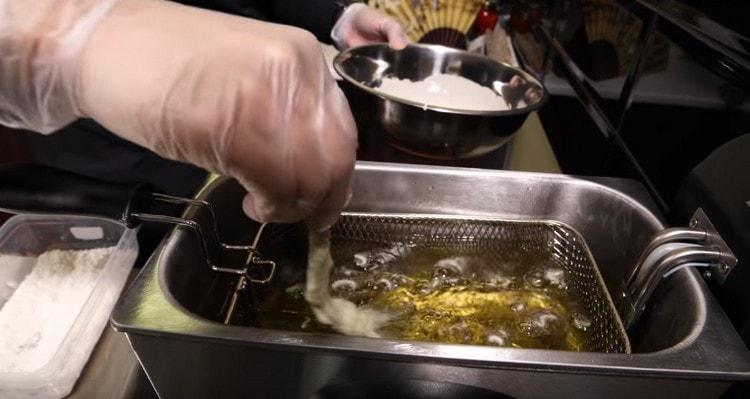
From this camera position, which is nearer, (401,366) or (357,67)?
(401,366)

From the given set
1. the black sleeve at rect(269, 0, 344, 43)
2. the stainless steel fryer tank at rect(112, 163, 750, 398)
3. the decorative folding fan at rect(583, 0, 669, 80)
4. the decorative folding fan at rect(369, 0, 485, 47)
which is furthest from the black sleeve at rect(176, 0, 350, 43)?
the stainless steel fryer tank at rect(112, 163, 750, 398)

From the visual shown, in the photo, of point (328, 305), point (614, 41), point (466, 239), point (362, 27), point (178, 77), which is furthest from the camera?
point (362, 27)

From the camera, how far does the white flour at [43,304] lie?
0.54m

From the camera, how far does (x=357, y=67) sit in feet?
2.83

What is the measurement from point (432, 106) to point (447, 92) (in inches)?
7.0

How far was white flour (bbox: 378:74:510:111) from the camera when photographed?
0.80m

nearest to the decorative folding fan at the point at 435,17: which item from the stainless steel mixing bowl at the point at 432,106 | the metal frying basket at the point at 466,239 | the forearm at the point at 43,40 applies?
the stainless steel mixing bowl at the point at 432,106

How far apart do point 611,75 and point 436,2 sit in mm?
691

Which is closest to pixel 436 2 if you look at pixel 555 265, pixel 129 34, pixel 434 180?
pixel 434 180

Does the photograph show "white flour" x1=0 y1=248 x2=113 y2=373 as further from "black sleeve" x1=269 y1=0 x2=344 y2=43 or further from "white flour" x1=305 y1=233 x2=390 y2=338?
"black sleeve" x1=269 y1=0 x2=344 y2=43

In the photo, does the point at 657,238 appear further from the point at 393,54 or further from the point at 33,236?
the point at 33,236

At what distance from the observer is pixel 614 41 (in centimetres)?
87

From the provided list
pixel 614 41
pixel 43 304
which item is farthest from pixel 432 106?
pixel 43 304

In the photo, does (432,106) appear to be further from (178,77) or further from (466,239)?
(178,77)
